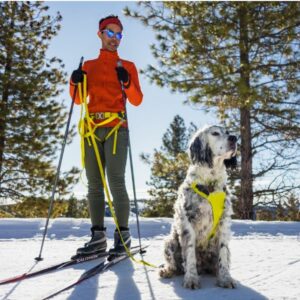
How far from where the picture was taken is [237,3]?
40.0 ft

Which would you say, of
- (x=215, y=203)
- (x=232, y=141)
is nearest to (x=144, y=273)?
(x=215, y=203)

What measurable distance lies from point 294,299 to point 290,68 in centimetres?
1060

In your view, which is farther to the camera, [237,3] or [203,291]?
[237,3]

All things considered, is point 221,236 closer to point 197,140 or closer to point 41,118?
point 197,140

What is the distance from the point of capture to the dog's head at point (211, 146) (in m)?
3.77

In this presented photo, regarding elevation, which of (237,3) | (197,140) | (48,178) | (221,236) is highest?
→ (237,3)

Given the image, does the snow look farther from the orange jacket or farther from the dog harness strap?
the orange jacket

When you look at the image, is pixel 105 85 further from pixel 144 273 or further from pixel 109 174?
pixel 144 273

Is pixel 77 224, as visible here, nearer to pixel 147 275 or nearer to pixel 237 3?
pixel 147 275

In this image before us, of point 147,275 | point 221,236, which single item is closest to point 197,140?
point 221,236

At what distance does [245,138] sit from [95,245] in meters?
8.82

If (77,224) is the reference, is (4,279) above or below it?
below

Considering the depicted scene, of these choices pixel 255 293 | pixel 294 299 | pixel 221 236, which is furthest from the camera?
pixel 221 236

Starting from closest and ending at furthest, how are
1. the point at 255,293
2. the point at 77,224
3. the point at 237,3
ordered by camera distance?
the point at 255,293 < the point at 77,224 < the point at 237,3
